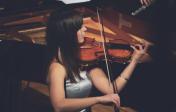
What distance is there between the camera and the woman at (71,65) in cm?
210

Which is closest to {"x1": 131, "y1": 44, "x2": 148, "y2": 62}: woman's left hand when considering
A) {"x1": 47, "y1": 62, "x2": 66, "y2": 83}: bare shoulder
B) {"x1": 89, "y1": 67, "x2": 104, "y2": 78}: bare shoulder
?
{"x1": 89, "y1": 67, "x2": 104, "y2": 78}: bare shoulder

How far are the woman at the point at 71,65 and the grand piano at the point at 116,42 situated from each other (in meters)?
0.10

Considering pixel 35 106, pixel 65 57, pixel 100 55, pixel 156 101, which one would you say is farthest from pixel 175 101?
pixel 35 106

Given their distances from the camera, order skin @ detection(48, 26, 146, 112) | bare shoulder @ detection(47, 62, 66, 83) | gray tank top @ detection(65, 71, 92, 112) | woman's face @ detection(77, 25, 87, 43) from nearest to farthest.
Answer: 1. skin @ detection(48, 26, 146, 112)
2. bare shoulder @ detection(47, 62, 66, 83)
3. gray tank top @ detection(65, 71, 92, 112)
4. woman's face @ detection(77, 25, 87, 43)

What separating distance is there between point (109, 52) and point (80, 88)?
33cm

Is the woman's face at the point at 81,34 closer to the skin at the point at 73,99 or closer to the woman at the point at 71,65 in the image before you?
the woman at the point at 71,65

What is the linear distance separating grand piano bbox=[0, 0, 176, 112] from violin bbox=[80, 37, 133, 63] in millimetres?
58

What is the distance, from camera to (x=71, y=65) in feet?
7.33

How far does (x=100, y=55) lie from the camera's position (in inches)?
84.8

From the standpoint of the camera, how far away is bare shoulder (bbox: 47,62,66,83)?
6.79ft

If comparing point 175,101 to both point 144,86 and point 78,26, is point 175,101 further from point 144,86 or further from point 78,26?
point 78,26

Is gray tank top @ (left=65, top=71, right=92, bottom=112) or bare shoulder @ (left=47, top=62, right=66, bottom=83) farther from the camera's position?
gray tank top @ (left=65, top=71, right=92, bottom=112)

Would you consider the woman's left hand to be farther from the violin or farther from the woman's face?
the woman's face

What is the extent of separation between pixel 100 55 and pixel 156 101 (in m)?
0.56
